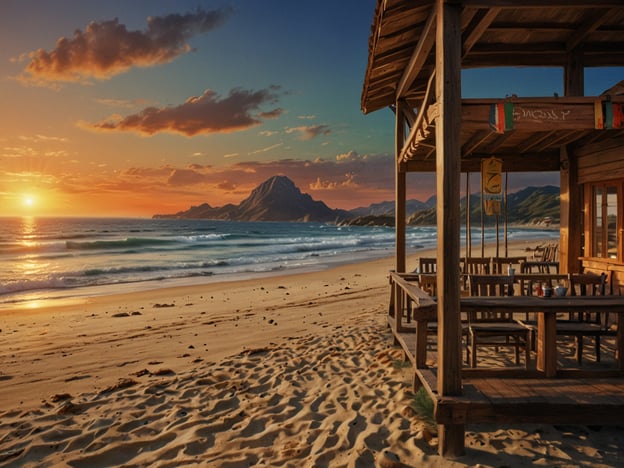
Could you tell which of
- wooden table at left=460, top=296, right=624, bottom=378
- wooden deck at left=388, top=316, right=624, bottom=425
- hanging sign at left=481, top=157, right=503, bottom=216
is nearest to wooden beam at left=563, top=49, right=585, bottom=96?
hanging sign at left=481, top=157, right=503, bottom=216

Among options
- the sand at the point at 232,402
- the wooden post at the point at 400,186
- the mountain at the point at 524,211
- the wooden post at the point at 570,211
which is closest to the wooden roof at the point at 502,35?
the wooden post at the point at 400,186

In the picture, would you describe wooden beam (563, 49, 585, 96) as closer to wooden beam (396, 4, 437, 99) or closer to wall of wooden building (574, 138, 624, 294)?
wall of wooden building (574, 138, 624, 294)

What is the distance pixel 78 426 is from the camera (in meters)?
4.52

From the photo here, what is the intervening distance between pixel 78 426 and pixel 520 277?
260 inches

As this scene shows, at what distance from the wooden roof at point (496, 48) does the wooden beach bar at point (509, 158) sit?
0.02m

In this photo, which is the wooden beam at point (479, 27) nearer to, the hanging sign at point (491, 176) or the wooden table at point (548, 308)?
the wooden table at point (548, 308)

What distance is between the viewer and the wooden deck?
12.3ft

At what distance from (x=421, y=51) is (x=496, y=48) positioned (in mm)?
1637

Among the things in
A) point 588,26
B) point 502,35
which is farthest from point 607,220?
point 502,35

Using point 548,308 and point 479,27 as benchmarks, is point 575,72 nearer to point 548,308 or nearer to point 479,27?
point 479,27

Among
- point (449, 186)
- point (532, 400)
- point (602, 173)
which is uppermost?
point (602, 173)

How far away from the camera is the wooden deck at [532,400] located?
12.3 ft

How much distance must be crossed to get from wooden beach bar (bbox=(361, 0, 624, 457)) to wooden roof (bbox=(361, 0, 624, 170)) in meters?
0.02

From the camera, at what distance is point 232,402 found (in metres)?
5.07
